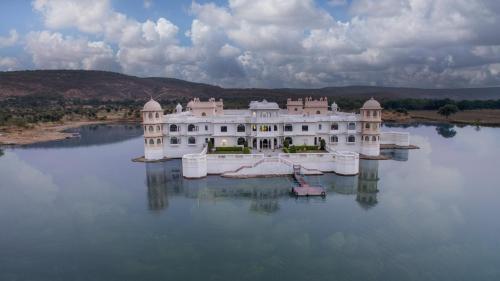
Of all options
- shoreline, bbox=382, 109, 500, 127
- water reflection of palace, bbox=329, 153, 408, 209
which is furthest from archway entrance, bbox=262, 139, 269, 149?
shoreline, bbox=382, 109, 500, 127

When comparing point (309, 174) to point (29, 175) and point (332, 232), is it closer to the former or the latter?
point (332, 232)

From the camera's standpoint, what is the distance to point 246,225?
85.9 feet

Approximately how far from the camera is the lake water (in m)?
20.3

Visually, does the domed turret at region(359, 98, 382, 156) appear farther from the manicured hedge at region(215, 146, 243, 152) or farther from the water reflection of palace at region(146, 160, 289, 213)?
the manicured hedge at region(215, 146, 243, 152)

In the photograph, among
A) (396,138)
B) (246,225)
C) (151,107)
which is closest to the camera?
(246,225)

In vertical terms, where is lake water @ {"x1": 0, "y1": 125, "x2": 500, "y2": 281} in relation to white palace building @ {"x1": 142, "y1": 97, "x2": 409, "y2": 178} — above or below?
below

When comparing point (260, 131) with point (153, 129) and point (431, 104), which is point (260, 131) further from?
point (431, 104)

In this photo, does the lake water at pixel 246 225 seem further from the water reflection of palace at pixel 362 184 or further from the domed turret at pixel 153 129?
the domed turret at pixel 153 129

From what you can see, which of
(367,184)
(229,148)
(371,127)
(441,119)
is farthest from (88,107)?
(367,184)

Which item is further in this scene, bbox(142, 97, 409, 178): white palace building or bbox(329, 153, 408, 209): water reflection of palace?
bbox(142, 97, 409, 178): white palace building

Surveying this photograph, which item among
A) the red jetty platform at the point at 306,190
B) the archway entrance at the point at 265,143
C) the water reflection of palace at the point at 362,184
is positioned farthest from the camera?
the archway entrance at the point at 265,143

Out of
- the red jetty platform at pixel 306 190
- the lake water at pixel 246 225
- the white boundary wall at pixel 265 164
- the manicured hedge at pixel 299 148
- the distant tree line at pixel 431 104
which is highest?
the distant tree line at pixel 431 104

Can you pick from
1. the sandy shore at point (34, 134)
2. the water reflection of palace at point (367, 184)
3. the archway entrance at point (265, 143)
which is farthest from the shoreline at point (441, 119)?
the sandy shore at point (34, 134)

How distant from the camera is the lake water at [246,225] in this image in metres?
20.3
